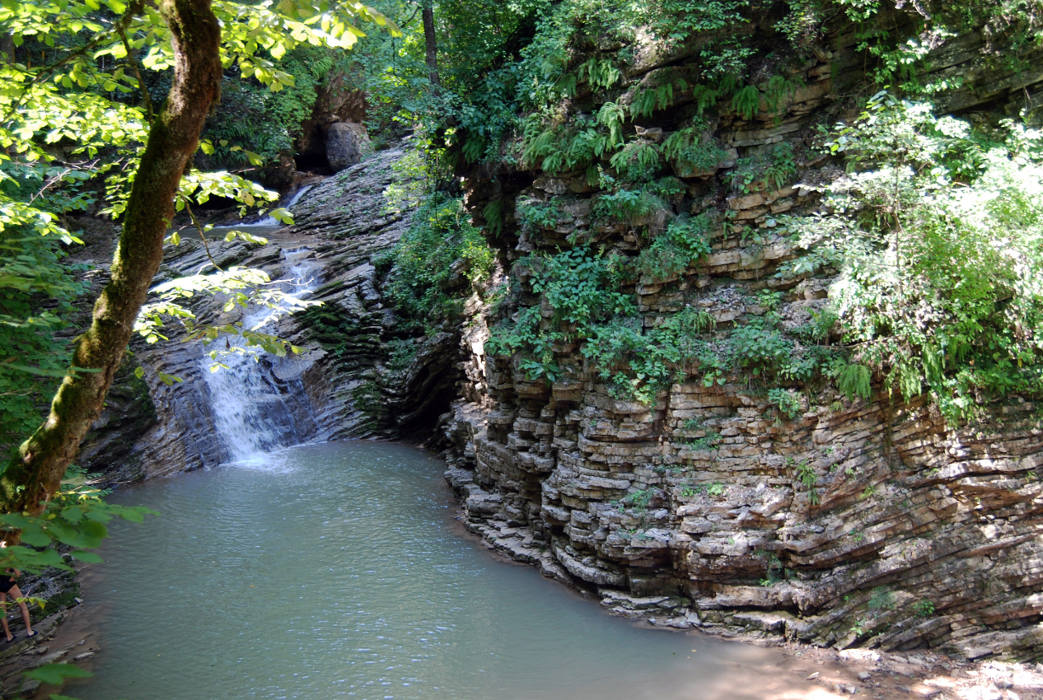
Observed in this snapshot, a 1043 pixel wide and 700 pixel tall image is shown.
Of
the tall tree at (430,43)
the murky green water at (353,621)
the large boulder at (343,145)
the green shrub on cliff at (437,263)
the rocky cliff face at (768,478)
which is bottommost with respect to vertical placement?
the murky green water at (353,621)

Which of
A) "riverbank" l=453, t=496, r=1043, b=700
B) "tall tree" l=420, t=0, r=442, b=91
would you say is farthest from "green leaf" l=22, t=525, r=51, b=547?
"tall tree" l=420, t=0, r=442, b=91

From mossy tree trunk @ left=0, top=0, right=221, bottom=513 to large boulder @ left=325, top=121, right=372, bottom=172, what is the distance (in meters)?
21.6

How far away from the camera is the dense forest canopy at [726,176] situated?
6551 mm

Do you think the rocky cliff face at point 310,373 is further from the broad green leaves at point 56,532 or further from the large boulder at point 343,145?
the broad green leaves at point 56,532

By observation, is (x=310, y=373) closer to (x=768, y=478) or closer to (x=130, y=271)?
(x=768, y=478)

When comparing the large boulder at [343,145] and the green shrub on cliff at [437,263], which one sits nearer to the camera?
the green shrub on cliff at [437,263]

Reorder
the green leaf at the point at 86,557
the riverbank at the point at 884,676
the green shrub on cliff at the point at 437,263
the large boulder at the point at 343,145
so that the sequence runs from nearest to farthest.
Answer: the green leaf at the point at 86,557, the riverbank at the point at 884,676, the green shrub on cliff at the point at 437,263, the large boulder at the point at 343,145

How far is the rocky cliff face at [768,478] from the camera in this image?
675 cm

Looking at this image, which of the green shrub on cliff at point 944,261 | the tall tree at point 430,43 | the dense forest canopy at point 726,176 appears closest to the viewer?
the dense forest canopy at point 726,176

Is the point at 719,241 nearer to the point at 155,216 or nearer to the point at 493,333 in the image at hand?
the point at 493,333

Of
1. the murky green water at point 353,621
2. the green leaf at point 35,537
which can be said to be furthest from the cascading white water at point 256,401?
the green leaf at point 35,537

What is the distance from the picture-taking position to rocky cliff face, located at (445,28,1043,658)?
675cm

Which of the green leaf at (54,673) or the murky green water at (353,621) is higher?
the green leaf at (54,673)

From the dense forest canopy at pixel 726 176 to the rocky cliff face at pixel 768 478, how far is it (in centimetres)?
17
